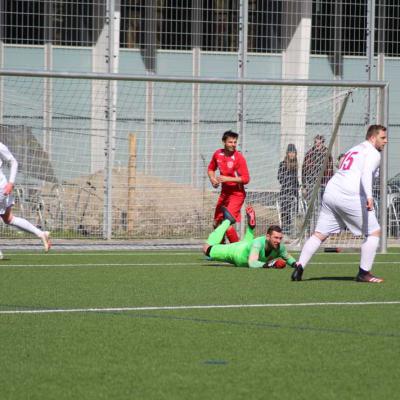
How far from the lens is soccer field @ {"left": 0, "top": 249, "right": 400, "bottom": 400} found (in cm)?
581

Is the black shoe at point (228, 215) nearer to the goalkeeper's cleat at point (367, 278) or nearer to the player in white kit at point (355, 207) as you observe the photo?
the player in white kit at point (355, 207)

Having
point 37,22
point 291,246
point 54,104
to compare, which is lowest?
point 291,246

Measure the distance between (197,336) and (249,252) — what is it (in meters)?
6.32

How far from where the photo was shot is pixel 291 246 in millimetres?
18391

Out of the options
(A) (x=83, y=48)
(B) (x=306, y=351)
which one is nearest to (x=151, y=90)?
(A) (x=83, y=48)

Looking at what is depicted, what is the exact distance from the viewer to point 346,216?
11.8m

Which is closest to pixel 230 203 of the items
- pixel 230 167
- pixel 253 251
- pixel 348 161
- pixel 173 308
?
pixel 230 167

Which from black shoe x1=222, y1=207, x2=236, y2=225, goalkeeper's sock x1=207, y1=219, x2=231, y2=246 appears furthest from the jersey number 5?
black shoe x1=222, y1=207, x2=236, y2=225

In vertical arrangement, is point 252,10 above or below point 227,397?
above

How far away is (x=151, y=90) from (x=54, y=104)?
1845 mm

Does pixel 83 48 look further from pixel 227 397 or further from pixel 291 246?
pixel 227 397

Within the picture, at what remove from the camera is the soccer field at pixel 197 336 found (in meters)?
5.81

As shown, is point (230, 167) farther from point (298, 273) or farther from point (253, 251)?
point (298, 273)

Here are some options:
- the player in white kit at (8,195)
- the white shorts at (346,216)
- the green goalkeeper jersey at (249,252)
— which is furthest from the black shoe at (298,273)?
the player in white kit at (8,195)
